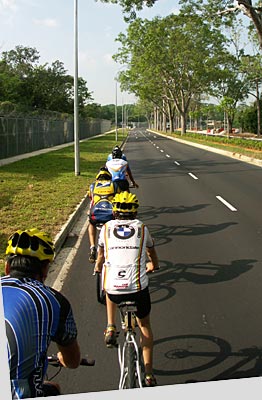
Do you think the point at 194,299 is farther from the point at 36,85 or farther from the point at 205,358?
the point at 36,85

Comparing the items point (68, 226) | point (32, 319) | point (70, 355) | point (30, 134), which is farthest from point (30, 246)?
point (30, 134)

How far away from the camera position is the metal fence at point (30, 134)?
2205cm

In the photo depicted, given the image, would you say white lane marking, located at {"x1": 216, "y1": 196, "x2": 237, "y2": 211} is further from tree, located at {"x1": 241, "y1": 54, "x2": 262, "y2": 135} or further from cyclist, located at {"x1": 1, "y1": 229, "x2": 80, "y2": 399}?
tree, located at {"x1": 241, "y1": 54, "x2": 262, "y2": 135}

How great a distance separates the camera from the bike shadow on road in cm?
502

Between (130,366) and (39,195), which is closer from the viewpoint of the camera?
(130,366)

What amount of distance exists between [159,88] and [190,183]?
43303 mm

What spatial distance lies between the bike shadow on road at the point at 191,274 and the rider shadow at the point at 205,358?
99cm

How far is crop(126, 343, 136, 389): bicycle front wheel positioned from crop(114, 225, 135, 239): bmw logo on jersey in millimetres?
781

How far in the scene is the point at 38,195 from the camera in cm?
1105

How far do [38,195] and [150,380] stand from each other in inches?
332

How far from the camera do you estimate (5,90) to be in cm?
4150

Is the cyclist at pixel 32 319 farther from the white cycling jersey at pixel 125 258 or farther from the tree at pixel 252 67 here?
the tree at pixel 252 67

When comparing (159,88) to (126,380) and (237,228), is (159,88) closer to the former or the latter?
(237,228)

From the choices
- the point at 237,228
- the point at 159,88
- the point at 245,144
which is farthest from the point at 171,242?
the point at 159,88
